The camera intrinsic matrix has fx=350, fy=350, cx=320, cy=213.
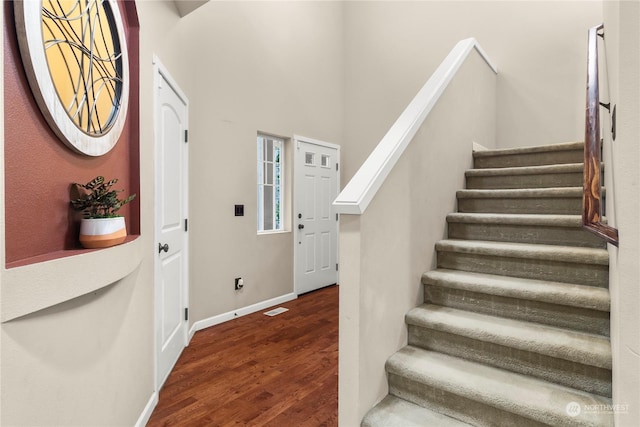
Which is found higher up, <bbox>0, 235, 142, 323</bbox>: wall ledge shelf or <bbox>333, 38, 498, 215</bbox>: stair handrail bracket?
<bbox>333, 38, 498, 215</bbox>: stair handrail bracket

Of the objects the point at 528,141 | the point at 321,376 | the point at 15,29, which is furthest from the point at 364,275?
the point at 528,141

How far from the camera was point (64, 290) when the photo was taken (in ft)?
3.57

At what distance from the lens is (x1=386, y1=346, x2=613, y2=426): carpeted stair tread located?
1.34 m

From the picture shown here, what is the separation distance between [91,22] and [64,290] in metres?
1.04

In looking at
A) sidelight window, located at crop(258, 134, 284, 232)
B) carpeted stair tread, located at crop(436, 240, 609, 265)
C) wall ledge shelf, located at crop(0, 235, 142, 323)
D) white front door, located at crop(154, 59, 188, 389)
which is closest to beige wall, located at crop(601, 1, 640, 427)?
carpeted stair tread, located at crop(436, 240, 609, 265)

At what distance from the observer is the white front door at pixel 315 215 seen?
434cm

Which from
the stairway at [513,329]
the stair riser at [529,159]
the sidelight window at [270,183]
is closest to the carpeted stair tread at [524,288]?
the stairway at [513,329]

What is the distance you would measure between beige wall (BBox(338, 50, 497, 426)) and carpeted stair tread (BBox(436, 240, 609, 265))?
16 cm

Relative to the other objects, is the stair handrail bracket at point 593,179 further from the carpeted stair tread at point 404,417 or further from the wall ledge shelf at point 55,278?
the wall ledge shelf at point 55,278

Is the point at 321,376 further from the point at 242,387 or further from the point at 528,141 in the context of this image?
the point at 528,141

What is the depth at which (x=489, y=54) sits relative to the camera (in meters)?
4.05

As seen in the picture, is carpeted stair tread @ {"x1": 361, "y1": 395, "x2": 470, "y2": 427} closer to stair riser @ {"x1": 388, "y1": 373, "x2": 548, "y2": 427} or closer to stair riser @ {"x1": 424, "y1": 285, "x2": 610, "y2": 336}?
stair riser @ {"x1": 388, "y1": 373, "x2": 548, "y2": 427}

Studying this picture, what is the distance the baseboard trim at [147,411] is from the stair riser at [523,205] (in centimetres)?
241

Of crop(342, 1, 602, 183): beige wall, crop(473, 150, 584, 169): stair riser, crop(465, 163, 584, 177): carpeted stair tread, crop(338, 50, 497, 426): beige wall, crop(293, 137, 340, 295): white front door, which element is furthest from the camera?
crop(293, 137, 340, 295): white front door
